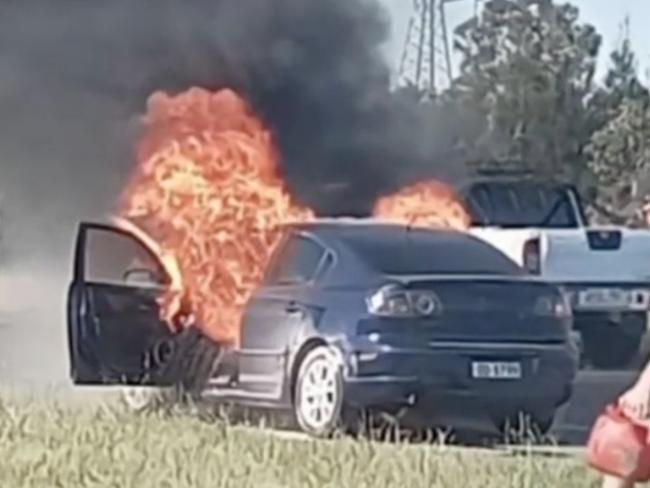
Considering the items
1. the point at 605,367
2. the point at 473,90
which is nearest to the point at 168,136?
the point at 605,367

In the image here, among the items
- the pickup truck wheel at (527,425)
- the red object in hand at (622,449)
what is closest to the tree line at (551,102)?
the pickup truck wheel at (527,425)

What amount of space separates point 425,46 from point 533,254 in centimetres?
→ 563

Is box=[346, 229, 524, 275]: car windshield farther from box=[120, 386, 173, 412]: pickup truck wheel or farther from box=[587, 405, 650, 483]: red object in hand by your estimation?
box=[587, 405, 650, 483]: red object in hand

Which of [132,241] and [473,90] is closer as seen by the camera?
[132,241]

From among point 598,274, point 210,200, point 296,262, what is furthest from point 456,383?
point 598,274

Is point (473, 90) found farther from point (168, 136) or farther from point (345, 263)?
point (345, 263)

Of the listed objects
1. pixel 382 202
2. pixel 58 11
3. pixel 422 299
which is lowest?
pixel 422 299

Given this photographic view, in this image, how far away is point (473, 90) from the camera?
2336cm

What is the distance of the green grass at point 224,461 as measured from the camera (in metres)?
9.56

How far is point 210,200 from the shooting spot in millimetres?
14305

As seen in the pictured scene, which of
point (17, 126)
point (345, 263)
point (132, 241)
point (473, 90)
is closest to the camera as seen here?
point (345, 263)

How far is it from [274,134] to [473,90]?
5.61 m

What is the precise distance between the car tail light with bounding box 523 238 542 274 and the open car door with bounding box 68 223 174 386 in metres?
3.15

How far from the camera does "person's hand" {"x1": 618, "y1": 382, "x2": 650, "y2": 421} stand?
23.1ft
